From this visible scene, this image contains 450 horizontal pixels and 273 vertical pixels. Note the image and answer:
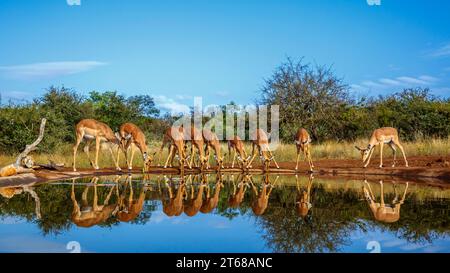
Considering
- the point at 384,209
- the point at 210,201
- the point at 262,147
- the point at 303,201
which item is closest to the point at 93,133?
the point at 262,147

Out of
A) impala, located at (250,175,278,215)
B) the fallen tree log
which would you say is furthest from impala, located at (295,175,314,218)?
the fallen tree log

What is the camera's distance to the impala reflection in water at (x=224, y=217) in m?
7.53

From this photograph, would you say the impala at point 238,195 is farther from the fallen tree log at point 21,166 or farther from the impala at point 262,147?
the fallen tree log at point 21,166

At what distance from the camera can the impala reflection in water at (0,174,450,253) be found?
24.7 feet

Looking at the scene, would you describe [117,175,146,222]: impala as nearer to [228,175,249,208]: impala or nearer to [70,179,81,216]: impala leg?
[70,179,81,216]: impala leg

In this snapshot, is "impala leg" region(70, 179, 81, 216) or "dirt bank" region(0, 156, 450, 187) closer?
"impala leg" region(70, 179, 81, 216)

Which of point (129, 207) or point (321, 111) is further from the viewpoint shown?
point (321, 111)

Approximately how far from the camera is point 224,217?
391 inches

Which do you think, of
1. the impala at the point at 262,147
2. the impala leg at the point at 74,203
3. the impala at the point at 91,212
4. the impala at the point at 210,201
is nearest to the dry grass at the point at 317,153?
the impala at the point at 262,147

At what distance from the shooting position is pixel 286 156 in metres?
23.7

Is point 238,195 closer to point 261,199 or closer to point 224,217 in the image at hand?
point 261,199

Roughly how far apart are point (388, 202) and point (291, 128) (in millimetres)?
19802

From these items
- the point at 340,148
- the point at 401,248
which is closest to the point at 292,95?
the point at 340,148
